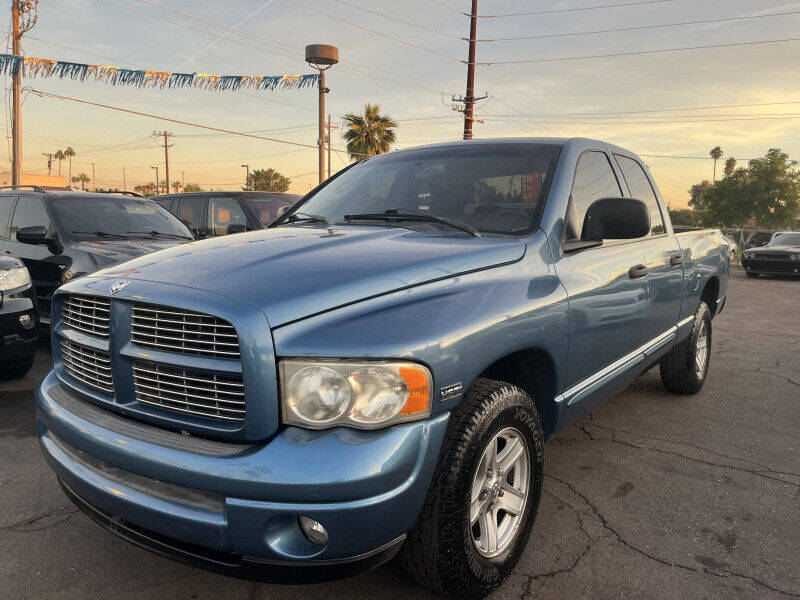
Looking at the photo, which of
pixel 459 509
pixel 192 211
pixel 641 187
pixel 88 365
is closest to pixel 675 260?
pixel 641 187

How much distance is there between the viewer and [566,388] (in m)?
2.66

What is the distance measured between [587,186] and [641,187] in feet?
3.80

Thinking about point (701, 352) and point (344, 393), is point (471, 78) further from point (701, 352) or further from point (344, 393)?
point (344, 393)

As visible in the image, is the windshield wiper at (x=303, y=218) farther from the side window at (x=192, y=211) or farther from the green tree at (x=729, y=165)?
the green tree at (x=729, y=165)

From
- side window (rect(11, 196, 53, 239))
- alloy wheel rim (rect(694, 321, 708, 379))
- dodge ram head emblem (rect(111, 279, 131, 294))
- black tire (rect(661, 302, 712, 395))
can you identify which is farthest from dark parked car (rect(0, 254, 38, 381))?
alloy wheel rim (rect(694, 321, 708, 379))

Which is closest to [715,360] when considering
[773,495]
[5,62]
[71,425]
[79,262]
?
[773,495]

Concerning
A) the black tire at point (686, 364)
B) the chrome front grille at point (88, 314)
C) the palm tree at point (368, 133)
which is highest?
the palm tree at point (368, 133)

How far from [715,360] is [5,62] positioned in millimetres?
18754

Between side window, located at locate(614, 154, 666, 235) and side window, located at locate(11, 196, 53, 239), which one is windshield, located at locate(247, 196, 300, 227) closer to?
side window, located at locate(11, 196, 53, 239)

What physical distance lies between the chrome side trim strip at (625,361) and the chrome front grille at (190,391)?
4.64 ft

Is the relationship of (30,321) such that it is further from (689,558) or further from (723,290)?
(723,290)

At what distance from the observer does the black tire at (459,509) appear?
1889 mm

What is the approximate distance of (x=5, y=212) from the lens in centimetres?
726

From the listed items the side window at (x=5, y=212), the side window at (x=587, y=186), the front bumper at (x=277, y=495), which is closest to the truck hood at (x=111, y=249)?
the side window at (x=5, y=212)
